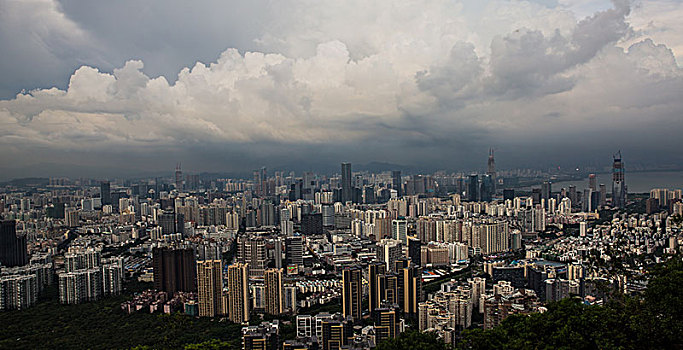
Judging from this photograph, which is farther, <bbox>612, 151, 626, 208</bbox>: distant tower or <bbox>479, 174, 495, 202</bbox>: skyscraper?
<bbox>479, 174, 495, 202</bbox>: skyscraper

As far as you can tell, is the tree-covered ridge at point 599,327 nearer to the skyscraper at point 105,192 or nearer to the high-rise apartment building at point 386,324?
the high-rise apartment building at point 386,324

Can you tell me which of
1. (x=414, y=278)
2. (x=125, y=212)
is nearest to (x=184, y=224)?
(x=125, y=212)

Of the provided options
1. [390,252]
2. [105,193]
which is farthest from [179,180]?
[390,252]

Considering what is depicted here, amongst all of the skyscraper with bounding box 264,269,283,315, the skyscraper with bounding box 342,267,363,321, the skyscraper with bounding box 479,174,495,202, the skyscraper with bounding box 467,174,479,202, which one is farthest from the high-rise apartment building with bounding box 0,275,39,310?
the skyscraper with bounding box 479,174,495,202

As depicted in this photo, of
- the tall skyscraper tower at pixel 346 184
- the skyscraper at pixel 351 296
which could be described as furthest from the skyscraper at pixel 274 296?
the tall skyscraper tower at pixel 346 184

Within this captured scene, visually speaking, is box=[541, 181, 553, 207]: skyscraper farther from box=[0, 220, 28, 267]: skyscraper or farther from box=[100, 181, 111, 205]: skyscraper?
box=[0, 220, 28, 267]: skyscraper

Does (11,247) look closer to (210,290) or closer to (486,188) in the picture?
(210,290)
